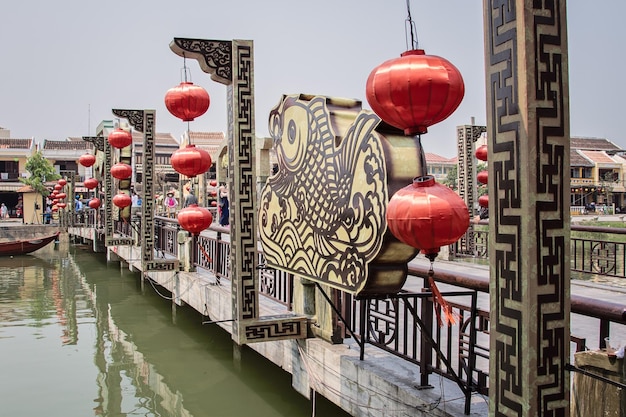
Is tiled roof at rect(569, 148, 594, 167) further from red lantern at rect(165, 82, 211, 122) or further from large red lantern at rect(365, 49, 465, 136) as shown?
large red lantern at rect(365, 49, 465, 136)

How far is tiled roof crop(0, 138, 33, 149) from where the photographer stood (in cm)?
4238

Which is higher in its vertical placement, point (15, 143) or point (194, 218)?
point (15, 143)

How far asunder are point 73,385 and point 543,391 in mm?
6436

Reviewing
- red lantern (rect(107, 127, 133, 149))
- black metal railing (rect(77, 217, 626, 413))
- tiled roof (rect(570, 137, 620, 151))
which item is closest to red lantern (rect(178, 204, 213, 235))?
black metal railing (rect(77, 217, 626, 413))

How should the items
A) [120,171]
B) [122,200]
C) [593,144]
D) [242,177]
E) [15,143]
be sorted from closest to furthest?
[242,177] < [120,171] < [122,200] < [15,143] < [593,144]

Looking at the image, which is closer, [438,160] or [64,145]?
[64,145]

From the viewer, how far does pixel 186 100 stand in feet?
24.3

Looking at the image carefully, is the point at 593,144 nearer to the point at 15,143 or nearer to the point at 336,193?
the point at 15,143

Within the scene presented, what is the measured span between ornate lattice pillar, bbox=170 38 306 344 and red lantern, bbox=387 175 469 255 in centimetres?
288

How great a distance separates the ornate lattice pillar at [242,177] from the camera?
5746mm

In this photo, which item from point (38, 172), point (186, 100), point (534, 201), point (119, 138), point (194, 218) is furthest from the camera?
point (38, 172)

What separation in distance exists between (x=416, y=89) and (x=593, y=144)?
172 feet

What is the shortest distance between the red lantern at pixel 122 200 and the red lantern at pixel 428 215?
11.2 meters

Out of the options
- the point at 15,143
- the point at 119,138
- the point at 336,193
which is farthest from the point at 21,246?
the point at 15,143
